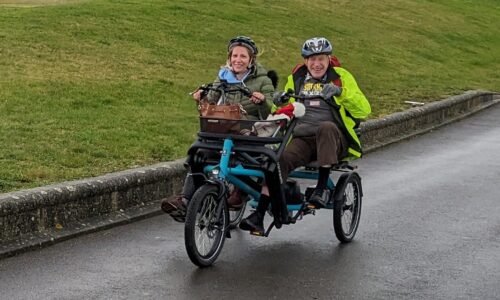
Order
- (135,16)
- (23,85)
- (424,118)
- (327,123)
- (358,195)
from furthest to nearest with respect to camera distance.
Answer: (135,16) < (424,118) < (23,85) < (358,195) < (327,123)

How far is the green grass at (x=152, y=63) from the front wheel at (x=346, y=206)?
2499 millimetres

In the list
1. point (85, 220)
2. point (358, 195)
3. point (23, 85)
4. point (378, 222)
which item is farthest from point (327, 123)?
point (23, 85)

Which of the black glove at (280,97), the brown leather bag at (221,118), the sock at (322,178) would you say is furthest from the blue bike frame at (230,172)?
the black glove at (280,97)

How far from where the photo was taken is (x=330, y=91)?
24.8 feet

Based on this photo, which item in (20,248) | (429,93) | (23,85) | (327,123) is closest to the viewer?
(20,248)

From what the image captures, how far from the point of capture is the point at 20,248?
6930mm

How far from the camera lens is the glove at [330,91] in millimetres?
7547

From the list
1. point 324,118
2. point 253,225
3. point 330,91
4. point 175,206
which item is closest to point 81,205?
point 175,206

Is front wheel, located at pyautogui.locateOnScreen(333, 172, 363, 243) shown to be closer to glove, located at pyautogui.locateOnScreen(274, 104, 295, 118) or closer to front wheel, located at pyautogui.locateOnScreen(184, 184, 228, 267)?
glove, located at pyautogui.locateOnScreen(274, 104, 295, 118)

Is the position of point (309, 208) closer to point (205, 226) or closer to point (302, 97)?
point (302, 97)

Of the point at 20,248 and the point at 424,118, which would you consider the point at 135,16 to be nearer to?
the point at 424,118

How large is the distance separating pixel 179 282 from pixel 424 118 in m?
10.7

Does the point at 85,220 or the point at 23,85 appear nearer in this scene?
the point at 85,220

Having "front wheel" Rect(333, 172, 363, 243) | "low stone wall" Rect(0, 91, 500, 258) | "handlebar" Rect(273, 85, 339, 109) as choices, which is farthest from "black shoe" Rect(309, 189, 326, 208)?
"low stone wall" Rect(0, 91, 500, 258)
